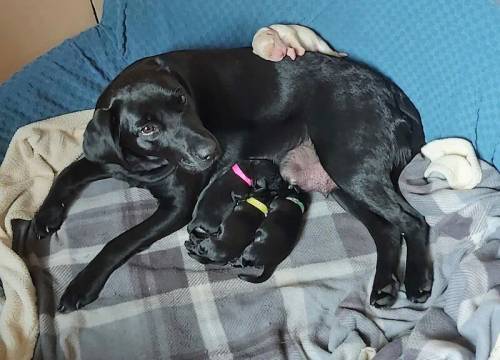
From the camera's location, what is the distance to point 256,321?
1.75m

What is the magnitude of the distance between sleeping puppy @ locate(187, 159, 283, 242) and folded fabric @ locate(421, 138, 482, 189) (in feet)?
1.37

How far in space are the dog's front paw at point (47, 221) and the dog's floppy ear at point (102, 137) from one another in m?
0.30

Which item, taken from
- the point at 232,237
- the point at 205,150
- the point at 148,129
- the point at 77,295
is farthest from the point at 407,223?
the point at 77,295

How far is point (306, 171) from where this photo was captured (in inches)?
78.0

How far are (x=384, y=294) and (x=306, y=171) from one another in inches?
16.9

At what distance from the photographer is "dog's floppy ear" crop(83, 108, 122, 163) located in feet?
5.55

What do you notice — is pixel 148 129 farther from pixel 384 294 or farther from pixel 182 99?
pixel 384 294

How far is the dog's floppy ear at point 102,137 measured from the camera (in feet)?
5.55

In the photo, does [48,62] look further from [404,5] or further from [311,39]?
[404,5]

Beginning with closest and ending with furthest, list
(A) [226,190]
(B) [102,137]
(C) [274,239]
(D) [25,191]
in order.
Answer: (B) [102,137] → (C) [274,239] → (A) [226,190] → (D) [25,191]

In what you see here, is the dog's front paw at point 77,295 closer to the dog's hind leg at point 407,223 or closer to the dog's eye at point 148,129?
the dog's eye at point 148,129

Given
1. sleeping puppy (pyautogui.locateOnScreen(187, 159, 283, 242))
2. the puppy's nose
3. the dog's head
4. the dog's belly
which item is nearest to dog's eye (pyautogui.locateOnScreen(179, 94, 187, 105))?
the dog's head

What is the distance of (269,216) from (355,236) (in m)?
0.24

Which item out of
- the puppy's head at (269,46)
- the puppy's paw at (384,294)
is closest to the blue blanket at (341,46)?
the puppy's head at (269,46)
